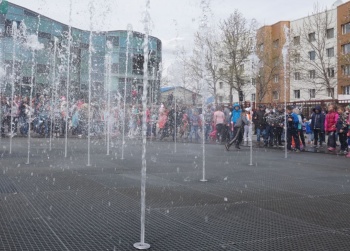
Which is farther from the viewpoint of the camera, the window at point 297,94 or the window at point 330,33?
the window at point 297,94

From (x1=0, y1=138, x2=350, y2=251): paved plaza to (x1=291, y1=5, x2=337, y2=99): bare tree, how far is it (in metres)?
33.4

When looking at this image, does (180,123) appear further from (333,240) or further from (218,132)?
(333,240)

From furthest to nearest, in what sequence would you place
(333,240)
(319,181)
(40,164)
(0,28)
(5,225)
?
(0,28) → (40,164) → (319,181) → (5,225) → (333,240)

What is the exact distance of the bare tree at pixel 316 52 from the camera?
41.9 m

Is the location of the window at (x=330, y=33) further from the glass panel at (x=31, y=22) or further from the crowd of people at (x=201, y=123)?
the glass panel at (x=31, y=22)

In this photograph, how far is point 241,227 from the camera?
15.5 ft

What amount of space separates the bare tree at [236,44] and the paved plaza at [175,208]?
3044 cm

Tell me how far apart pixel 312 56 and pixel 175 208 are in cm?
5049

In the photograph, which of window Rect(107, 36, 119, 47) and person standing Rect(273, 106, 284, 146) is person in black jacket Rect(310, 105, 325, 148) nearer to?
person standing Rect(273, 106, 284, 146)

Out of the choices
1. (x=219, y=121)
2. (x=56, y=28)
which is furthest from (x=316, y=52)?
(x=56, y=28)

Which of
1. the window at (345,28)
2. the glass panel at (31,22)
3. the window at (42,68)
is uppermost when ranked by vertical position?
the glass panel at (31,22)

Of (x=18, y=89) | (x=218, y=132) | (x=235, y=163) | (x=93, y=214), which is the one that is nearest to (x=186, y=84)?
(x=18, y=89)

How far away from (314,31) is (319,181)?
41.6m

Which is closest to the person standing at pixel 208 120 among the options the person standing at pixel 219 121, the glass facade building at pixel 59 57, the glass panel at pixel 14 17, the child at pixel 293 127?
the person standing at pixel 219 121
